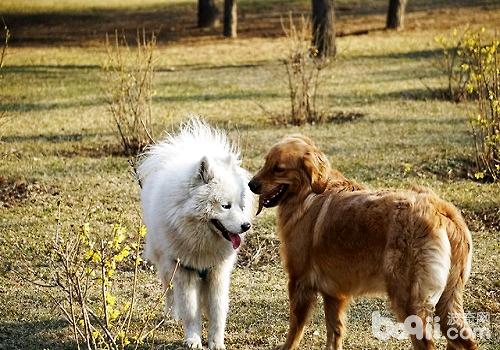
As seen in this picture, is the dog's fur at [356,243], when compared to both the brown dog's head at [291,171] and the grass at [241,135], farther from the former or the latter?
the grass at [241,135]

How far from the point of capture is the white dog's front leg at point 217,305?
6.84 m

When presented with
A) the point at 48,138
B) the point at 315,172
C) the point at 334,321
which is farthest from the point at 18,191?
the point at 334,321

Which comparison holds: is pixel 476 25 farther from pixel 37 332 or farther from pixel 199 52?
pixel 37 332

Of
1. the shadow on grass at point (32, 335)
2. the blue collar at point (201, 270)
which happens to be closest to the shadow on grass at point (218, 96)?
the shadow on grass at point (32, 335)

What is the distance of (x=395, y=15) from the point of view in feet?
92.0

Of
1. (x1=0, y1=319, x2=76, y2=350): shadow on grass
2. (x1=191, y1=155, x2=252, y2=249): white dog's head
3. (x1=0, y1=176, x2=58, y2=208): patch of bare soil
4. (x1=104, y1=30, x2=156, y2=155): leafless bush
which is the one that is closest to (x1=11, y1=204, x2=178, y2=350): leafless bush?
(x1=0, y1=319, x2=76, y2=350): shadow on grass

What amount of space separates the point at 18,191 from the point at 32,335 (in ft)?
15.5

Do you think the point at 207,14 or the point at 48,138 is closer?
the point at 48,138

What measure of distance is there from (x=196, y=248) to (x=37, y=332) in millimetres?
1515

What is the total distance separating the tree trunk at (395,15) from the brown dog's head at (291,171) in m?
22.4

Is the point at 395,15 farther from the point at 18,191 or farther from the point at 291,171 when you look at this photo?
the point at 291,171

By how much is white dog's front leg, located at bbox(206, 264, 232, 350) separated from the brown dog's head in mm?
858

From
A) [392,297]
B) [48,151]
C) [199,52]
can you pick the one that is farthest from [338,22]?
[392,297]

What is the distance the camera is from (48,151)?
13766 millimetres
